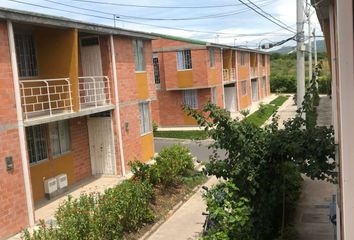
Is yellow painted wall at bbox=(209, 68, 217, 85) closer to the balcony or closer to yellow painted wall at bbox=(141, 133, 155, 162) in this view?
yellow painted wall at bbox=(141, 133, 155, 162)

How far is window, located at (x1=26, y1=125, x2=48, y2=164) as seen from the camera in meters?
13.7

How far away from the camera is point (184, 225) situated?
10836 millimetres

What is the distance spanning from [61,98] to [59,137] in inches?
55.6

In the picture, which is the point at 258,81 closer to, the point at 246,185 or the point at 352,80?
the point at 246,185

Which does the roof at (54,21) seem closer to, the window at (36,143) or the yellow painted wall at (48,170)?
the window at (36,143)

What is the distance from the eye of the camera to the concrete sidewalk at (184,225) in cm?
1007

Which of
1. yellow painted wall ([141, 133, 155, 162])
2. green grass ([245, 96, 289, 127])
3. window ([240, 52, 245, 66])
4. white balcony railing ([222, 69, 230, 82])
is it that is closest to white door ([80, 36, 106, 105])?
yellow painted wall ([141, 133, 155, 162])

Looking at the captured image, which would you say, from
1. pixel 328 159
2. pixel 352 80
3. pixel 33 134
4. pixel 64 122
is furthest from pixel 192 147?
pixel 352 80

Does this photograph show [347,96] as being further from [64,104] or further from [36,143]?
[64,104]

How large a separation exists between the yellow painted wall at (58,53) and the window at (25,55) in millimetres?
175

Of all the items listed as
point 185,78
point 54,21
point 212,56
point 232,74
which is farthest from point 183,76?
point 54,21

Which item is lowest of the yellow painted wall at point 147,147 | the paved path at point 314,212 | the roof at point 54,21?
the paved path at point 314,212

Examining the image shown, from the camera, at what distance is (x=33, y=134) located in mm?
13953

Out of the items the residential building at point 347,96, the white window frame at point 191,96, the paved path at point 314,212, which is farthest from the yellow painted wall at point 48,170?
the white window frame at point 191,96
